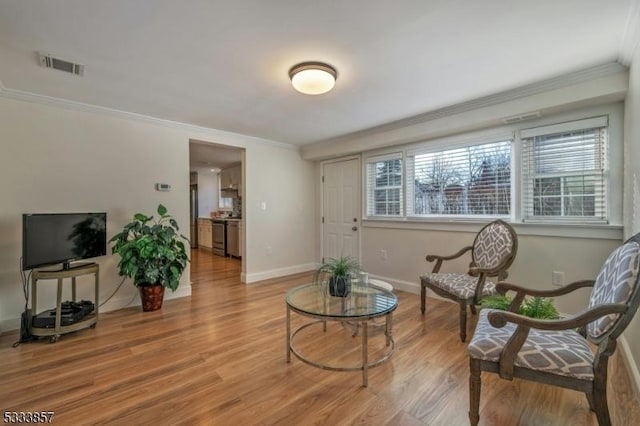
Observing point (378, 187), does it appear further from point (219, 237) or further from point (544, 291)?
point (219, 237)

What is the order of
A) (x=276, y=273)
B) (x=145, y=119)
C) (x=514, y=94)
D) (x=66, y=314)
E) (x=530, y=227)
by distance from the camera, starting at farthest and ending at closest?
1. (x=276, y=273)
2. (x=145, y=119)
3. (x=530, y=227)
4. (x=514, y=94)
5. (x=66, y=314)

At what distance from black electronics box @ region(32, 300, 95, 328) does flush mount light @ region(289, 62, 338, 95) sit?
2871mm

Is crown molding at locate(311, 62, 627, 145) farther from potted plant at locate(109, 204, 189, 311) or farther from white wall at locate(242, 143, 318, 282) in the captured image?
potted plant at locate(109, 204, 189, 311)

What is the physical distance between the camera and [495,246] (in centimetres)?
283

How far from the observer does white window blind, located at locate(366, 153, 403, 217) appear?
4.14 m

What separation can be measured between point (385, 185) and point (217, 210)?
557 centimetres

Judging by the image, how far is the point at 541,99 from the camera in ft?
8.57

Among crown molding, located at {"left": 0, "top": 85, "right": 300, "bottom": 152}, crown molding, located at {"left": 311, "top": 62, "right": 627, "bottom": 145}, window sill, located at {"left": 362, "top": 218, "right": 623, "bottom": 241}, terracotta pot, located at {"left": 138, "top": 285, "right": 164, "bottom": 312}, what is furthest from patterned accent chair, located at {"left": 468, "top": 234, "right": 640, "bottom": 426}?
crown molding, located at {"left": 0, "top": 85, "right": 300, "bottom": 152}

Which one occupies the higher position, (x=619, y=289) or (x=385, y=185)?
(x=385, y=185)

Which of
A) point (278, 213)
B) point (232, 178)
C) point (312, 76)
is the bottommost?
point (278, 213)

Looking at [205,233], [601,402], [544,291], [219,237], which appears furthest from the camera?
[205,233]

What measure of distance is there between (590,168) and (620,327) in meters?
2.06

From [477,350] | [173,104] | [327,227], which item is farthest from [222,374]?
[327,227]

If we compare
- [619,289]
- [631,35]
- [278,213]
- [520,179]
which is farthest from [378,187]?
[619,289]
